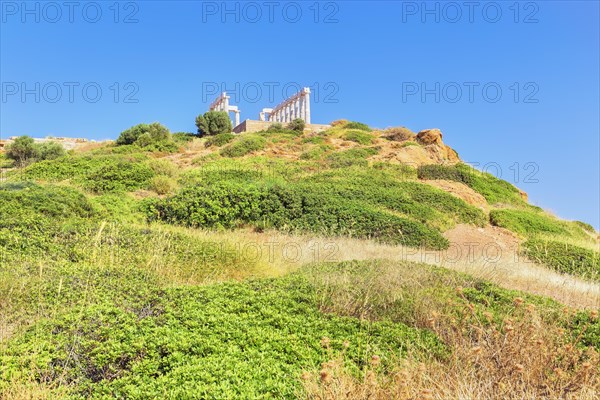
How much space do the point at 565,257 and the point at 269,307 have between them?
1138 centimetres

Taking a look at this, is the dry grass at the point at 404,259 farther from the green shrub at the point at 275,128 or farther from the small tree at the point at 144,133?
the green shrub at the point at 275,128

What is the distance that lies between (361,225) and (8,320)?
30.4 feet

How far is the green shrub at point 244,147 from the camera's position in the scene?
88.3ft

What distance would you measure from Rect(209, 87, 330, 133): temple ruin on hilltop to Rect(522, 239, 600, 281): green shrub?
26.3 m

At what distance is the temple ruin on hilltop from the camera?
4081 centimetres

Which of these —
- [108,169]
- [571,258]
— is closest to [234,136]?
[108,169]

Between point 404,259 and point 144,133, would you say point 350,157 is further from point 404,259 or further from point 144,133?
point 404,259

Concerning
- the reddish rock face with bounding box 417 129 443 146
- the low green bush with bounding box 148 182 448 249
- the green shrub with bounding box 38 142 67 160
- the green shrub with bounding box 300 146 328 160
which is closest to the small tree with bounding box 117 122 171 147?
the green shrub with bounding box 38 142 67 160

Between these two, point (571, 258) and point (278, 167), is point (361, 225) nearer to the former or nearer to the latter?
point (571, 258)

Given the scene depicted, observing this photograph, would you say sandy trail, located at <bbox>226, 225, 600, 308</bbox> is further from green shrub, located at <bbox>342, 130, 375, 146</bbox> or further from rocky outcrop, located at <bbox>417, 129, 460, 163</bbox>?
green shrub, located at <bbox>342, 130, 375, 146</bbox>

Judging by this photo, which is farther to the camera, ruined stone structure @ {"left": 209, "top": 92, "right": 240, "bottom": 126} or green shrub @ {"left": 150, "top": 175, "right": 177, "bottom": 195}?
ruined stone structure @ {"left": 209, "top": 92, "right": 240, "bottom": 126}

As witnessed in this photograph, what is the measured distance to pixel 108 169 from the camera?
16.9 metres

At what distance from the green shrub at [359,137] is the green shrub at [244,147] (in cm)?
635

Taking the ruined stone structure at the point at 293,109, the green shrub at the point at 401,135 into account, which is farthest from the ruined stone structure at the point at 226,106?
the green shrub at the point at 401,135
